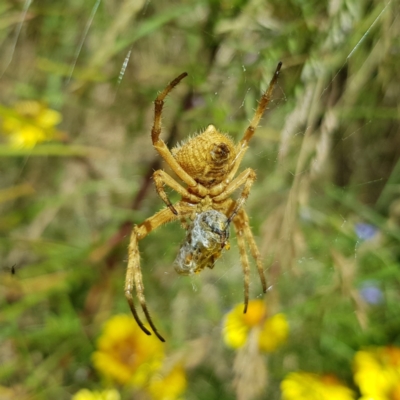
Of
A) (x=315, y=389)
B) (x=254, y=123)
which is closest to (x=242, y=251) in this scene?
(x=254, y=123)

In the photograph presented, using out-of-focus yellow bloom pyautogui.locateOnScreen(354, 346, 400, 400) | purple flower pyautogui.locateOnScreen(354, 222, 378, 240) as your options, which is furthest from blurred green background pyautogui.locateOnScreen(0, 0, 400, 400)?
out-of-focus yellow bloom pyautogui.locateOnScreen(354, 346, 400, 400)

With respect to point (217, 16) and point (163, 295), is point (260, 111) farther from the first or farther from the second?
point (163, 295)

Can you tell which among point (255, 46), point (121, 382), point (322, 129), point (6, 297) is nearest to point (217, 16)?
point (255, 46)

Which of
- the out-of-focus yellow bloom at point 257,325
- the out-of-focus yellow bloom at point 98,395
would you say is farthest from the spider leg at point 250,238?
the out-of-focus yellow bloom at point 98,395

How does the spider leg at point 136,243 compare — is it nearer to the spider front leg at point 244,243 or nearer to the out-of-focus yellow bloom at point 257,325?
the spider front leg at point 244,243

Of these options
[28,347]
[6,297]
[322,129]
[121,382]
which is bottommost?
[28,347]

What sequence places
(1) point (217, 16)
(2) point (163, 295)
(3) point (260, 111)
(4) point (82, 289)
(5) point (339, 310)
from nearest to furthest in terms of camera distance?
(3) point (260, 111) < (1) point (217, 16) < (5) point (339, 310) < (2) point (163, 295) < (4) point (82, 289)

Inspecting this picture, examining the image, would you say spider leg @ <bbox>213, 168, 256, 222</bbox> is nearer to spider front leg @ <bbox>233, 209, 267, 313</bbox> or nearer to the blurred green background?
spider front leg @ <bbox>233, 209, 267, 313</bbox>
